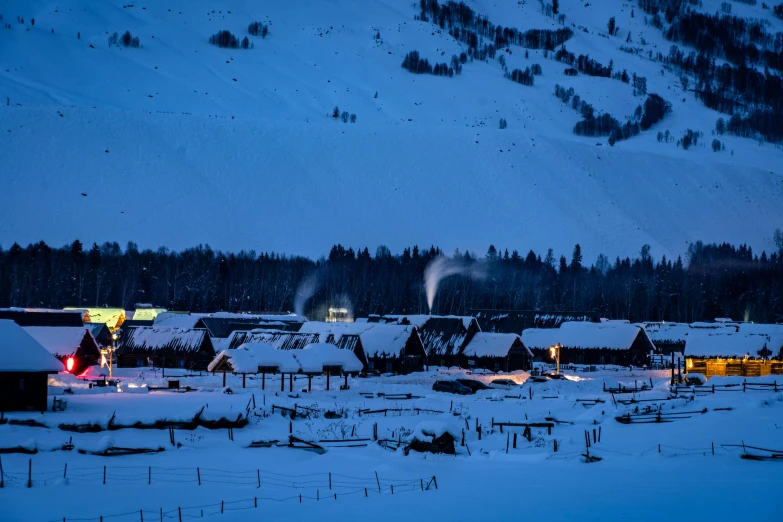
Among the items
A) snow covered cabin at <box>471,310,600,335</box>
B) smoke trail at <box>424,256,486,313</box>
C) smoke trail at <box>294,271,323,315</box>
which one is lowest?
snow covered cabin at <box>471,310,600,335</box>

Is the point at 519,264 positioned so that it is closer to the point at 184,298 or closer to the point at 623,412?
the point at 184,298

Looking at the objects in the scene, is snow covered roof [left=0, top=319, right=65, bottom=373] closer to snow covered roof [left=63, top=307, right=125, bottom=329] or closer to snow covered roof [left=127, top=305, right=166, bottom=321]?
snow covered roof [left=63, top=307, right=125, bottom=329]

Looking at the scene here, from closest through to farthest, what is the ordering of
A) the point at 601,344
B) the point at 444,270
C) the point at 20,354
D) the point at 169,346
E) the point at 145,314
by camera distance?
the point at 20,354 < the point at 169,346 < the point at 601,344 < the point at 145,314 < the point at 444,270

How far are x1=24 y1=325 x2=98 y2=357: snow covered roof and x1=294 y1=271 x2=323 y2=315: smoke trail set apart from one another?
6262 cm

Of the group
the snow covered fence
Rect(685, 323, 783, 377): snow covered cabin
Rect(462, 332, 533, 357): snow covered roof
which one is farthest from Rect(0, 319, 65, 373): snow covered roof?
Rect(685, 323, 783, 377): snow covered cabin

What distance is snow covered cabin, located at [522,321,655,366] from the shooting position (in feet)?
238

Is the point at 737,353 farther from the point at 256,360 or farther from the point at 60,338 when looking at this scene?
the point at 60,338

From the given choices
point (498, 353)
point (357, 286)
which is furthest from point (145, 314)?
point (498, 353)

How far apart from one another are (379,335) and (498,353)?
10107 mm

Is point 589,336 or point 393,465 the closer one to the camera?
point 393,465

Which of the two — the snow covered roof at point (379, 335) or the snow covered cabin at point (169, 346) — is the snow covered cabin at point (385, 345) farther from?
the snow covered cabin at point (169, 346)

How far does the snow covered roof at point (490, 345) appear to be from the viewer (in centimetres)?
6569

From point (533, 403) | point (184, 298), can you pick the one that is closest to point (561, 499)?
point (533, 403)

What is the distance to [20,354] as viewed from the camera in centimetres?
3278
